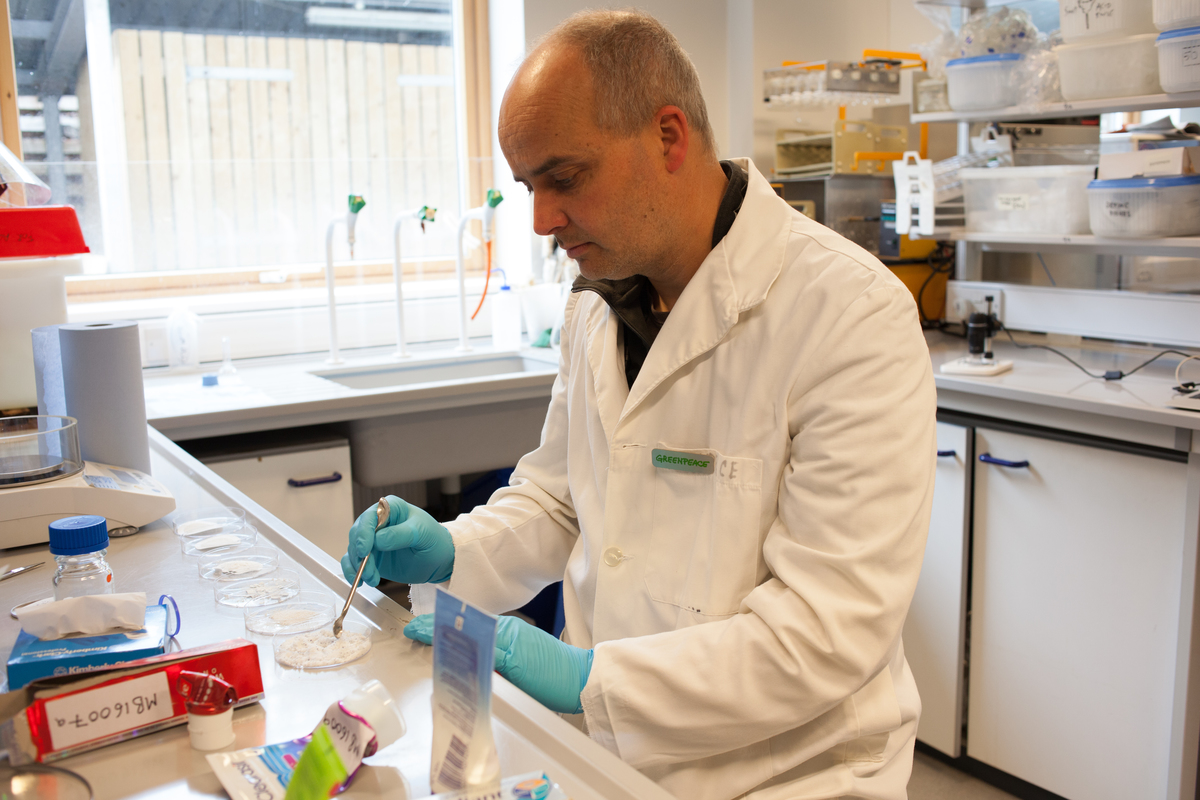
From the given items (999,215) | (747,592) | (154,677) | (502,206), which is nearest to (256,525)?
(154,677)

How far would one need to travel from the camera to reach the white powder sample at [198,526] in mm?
1333

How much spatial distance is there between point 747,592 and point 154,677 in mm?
613

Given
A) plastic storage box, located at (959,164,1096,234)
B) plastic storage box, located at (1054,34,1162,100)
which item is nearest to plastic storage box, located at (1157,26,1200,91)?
plastic storage box, located at (1054,34,1162,100)

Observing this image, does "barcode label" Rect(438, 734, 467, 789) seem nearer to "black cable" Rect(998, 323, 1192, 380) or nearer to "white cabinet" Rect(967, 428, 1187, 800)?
"white cabinet" Rect(967, 428, 1187, 800)

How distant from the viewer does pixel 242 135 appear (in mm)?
3051

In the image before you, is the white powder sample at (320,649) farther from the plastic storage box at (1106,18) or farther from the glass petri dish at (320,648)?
the plastic storage box at (1106,18)

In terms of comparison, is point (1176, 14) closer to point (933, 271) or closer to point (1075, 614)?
point (933, 271)

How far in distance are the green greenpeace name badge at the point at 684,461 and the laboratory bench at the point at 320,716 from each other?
0.34m

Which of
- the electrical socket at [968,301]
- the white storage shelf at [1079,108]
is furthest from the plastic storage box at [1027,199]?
the electrical socket at [968,301]

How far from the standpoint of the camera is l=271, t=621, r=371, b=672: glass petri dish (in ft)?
3.10

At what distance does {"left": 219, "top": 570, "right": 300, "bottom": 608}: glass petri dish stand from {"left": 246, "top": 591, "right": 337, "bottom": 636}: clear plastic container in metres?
0.01

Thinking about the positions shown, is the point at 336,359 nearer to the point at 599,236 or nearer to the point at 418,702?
the point at 599,236

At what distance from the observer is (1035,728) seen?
2.17 metres

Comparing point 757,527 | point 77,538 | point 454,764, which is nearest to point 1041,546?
point 757,527
